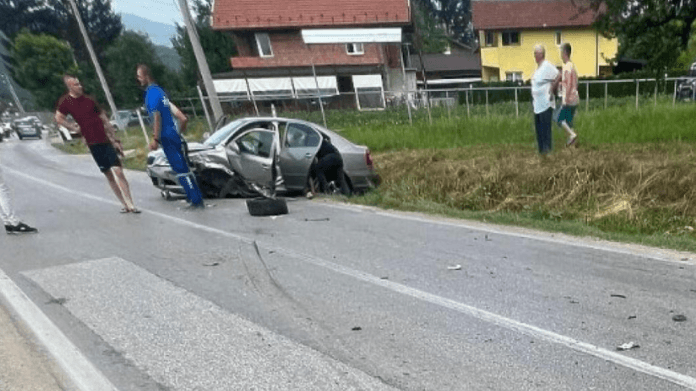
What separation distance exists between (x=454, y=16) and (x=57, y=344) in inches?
3322

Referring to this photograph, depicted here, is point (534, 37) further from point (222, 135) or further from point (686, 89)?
point (222, 135)

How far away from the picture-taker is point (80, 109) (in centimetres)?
733

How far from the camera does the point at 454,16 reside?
8006cm

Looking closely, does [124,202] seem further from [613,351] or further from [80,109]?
[613,351]

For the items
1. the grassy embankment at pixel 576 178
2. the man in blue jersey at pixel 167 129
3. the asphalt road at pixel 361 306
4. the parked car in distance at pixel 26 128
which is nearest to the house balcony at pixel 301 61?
the parked car in distance at pixel 26 128

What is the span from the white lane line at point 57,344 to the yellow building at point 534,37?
3870 centimetres

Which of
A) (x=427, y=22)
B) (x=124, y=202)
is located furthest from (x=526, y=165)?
(x=427, y=22)

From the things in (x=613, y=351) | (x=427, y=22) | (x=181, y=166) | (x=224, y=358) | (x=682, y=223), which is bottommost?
(x=682, y=223)

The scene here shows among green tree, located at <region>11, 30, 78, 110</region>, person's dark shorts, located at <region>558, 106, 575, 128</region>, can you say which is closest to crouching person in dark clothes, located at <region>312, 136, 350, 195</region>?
person's dark shorts, located at <region>558, 106, 575, 128</region>

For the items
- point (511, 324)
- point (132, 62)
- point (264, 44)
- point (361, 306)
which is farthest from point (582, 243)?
point (132, 62)

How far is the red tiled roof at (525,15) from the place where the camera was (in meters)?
37.8

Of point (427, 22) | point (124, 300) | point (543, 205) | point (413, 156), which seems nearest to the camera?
point (124, 300)

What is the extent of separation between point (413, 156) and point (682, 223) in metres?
5.61

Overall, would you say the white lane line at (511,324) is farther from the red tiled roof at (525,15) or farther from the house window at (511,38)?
the house window at (511,38)
